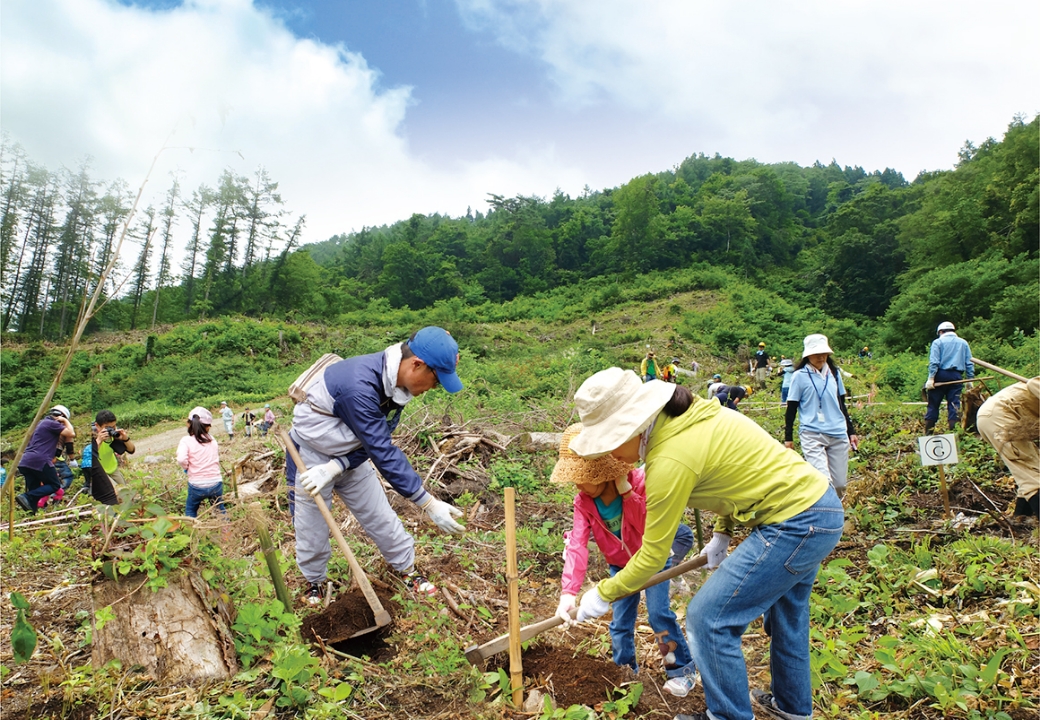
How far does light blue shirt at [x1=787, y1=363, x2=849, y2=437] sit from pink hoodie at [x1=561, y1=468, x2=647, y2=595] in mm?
2919

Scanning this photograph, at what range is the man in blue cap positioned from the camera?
3.13 m

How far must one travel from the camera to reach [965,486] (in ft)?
17.4

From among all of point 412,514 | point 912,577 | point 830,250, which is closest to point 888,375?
point 912,577

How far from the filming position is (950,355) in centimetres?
672

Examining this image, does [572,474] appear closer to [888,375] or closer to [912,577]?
[912,577]

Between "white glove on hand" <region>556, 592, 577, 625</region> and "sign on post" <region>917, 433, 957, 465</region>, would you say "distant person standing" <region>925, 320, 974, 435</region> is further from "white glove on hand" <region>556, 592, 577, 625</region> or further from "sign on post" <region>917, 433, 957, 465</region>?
"white glove on hand" <region>556, 592, 577, 625</region>

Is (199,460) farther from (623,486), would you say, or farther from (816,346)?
(816,346)

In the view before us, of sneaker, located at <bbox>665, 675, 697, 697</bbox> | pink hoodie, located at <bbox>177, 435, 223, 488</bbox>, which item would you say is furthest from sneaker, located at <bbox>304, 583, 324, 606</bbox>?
pink hoodie, located at <bbox>177, 435, 223, 488</bbox>

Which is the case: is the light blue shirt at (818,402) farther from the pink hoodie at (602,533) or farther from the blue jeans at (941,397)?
the pink hoodie at (602,533)

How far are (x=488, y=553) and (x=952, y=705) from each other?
3.05 meters

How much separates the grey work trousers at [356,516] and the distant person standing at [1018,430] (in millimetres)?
4059

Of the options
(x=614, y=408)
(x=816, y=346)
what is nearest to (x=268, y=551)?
(x=614, y=408)

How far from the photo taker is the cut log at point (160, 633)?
7.59 feet

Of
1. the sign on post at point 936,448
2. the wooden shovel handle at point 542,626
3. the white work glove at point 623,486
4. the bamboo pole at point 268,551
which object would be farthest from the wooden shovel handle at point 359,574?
the sign on post at point 936,448
